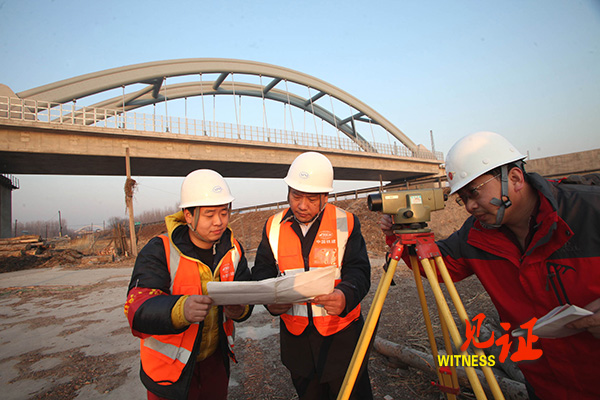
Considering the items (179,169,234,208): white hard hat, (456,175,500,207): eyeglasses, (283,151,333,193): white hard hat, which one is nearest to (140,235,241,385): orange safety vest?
(179,169,234,208): white hard hat

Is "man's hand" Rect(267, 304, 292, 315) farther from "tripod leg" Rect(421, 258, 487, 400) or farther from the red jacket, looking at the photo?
the red jacket

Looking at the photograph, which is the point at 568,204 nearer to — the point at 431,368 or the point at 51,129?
the point at 431,368

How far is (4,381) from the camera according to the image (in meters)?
3.21

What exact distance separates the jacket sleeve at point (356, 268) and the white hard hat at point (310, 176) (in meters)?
0.44

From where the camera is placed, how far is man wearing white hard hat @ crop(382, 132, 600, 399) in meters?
1.35

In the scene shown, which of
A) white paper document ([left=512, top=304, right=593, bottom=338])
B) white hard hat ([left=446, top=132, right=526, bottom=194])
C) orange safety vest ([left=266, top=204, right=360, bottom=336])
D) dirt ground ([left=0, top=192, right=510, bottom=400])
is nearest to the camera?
white paper document ([left=512, top=304, right=593, bottom=338])

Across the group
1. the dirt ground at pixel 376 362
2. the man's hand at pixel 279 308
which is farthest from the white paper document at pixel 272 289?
the dirt ground at pixel 376 362

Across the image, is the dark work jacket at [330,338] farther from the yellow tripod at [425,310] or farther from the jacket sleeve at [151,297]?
the jacket sleeve at [151,297]

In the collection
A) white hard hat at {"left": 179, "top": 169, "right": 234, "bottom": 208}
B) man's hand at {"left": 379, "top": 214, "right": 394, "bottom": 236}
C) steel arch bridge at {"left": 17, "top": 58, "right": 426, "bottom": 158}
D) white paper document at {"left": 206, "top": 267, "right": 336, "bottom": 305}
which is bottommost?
white paper document at {"left": 206, "top": 267, "right": 336, "bottom": 305}

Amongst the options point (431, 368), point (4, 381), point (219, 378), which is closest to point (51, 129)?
point (4, 381)

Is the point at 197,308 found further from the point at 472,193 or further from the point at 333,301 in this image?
the point at 472,193

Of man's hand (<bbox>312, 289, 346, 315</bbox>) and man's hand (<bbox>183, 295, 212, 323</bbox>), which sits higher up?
man's hand (<bbox>183, 295, 212, 323</bbox>)

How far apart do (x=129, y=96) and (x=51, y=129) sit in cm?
1589

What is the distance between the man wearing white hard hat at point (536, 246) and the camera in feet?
Answer: 4.43
